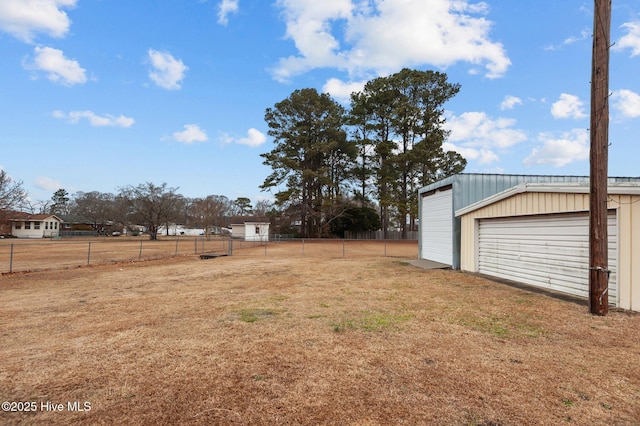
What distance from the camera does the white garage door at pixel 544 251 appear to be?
7.44 m

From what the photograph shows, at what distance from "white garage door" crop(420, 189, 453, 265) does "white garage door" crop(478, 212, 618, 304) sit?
2086 mm

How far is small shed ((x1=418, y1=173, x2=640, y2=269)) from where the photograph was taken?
12.5m

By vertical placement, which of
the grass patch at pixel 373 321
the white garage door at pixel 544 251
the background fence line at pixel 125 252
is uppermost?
the white garage door at pixel 544 251

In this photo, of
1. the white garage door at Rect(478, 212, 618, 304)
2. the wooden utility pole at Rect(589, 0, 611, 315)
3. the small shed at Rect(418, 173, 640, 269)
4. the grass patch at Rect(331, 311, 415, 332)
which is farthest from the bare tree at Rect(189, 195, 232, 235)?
the wooden utility pole at Rect(589, 0, 611, 315)

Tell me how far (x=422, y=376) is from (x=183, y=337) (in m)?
3.23

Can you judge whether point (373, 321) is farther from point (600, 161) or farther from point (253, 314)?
point (600, 161)

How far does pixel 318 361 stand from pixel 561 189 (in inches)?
282

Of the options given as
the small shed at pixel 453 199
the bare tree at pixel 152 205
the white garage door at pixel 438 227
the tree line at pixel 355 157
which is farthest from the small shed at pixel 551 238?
the bare tree at pixel 152 205

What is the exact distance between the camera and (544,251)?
865 centimetres

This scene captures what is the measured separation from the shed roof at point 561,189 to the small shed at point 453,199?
2.79 feet

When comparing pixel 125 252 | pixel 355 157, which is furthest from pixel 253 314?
pixel 355 157

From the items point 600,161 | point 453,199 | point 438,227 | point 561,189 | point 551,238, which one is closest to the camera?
point 600,161

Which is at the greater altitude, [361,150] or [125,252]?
[361,150]

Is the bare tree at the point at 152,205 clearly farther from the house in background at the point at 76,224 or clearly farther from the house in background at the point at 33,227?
the house in background at the point at 76,224
